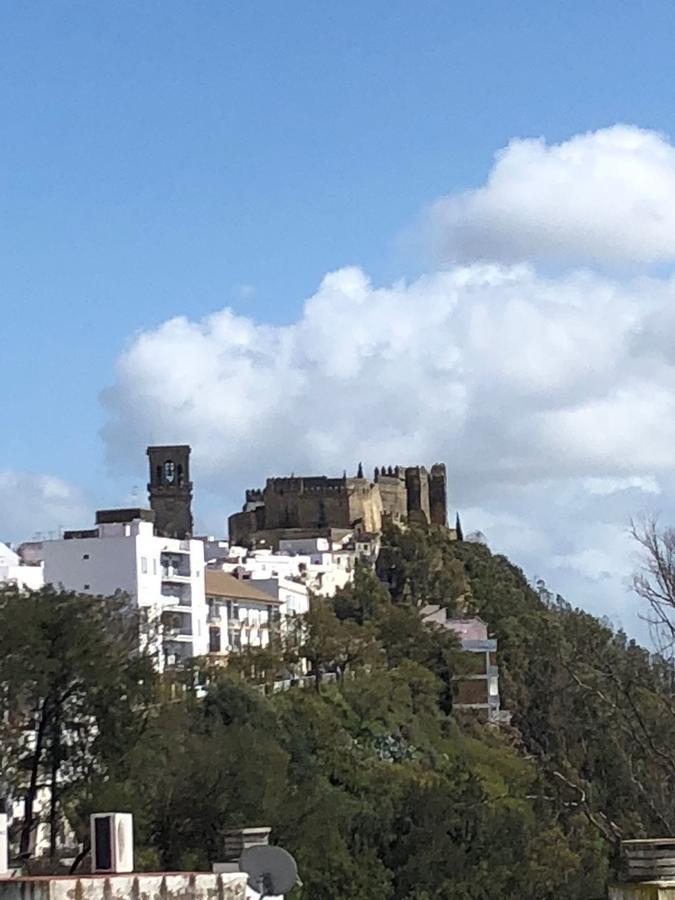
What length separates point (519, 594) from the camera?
144 metres

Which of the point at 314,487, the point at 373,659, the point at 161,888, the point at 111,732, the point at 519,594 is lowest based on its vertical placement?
the point at 161,888

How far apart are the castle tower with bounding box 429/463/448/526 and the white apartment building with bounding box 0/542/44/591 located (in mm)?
88454

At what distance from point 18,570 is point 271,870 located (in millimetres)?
74129

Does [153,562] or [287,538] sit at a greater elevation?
[287,538]

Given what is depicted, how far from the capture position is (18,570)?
90.8 metres

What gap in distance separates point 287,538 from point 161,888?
5790 inches

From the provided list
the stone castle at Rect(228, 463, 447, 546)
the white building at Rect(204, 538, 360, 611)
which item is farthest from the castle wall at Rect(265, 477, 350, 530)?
the white building at Rect(204, 538, 360, 611)

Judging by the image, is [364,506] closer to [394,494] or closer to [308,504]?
[308,504]

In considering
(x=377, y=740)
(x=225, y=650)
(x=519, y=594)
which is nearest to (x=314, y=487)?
(x=519, y=594)

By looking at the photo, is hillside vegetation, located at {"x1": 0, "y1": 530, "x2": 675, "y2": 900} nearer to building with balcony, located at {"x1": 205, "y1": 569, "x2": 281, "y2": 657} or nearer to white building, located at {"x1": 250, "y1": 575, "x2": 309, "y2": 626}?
building with balcony, located at {"x1": 205, "y1": 569, "x2": 281, "y2": 657}

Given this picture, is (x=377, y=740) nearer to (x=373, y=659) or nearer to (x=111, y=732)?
(x=373, y=659)

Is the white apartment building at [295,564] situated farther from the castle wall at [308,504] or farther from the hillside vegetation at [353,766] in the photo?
the hillside vegetation at [353,766]

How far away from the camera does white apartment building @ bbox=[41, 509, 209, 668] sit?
320ft

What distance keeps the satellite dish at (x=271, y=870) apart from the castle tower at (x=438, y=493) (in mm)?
165857
